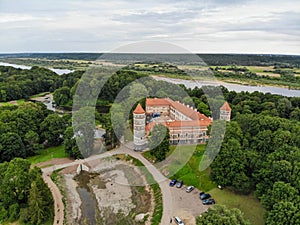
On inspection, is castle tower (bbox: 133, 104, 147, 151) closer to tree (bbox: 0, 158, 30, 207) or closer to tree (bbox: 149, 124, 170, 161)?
tree (bbox: 149, 124, 170, 161)

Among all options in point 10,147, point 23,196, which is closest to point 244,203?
point 23,196

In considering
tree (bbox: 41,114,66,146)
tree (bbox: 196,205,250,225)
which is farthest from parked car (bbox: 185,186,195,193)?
tree (bbox: 41,114,66,146)

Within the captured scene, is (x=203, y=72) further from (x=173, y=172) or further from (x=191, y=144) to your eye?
(x=173, y=172)

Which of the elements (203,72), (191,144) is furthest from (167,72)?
(191,144)

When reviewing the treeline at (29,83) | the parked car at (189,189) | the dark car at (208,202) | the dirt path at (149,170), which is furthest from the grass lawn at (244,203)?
the treeline at (29,83)

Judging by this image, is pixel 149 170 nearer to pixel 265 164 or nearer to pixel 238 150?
pixel 238 150

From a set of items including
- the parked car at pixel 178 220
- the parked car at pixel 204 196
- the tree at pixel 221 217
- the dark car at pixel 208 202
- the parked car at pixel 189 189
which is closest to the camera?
the tree at pixel 221 217

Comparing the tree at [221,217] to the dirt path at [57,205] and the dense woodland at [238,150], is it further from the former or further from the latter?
the dirt path at [57,205]
